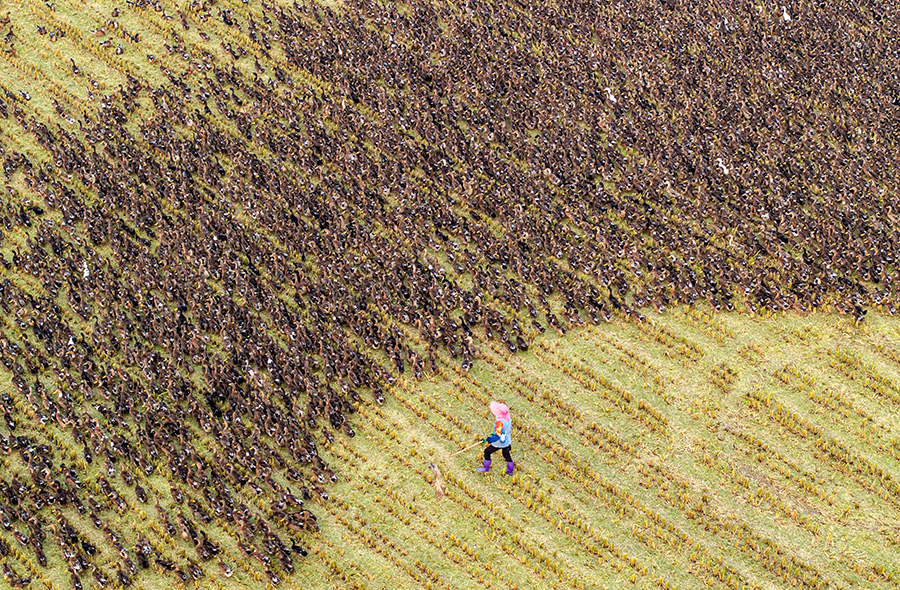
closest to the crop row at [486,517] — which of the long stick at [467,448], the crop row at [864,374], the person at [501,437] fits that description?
the long stick at [467,448]

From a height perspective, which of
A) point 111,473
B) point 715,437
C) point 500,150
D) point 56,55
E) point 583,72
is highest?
point 583,72

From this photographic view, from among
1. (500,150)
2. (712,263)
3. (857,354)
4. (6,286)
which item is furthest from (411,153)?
(857,354)

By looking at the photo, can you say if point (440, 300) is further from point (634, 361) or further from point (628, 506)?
point (628, 506)

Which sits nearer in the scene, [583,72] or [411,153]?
[411,153]

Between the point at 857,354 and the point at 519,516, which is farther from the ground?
the point at 857,354

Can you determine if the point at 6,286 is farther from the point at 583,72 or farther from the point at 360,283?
the point at 583,72

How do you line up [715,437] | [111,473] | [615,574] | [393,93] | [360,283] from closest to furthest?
1. [615,574]
2. [111,473]
3. [715,437]
4. [360,283]
5. [393,93]

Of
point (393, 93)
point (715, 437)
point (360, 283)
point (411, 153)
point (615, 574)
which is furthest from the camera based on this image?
point (393, 93)
